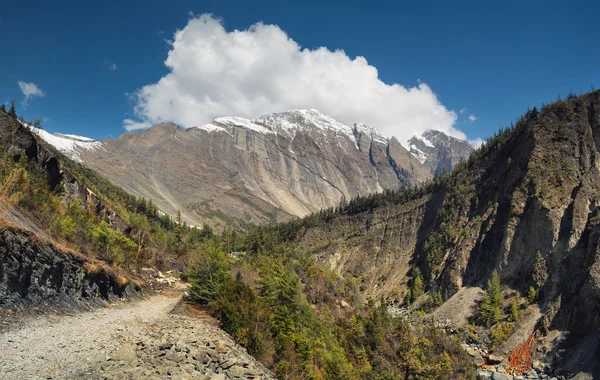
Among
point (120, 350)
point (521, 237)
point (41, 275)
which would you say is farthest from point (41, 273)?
point (521, 237)

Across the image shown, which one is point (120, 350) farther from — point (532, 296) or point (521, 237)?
point (521, 237)

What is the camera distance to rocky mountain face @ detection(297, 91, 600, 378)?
4925 centimetres

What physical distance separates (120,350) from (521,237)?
72.1 m

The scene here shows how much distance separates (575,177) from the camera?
67.6 meters

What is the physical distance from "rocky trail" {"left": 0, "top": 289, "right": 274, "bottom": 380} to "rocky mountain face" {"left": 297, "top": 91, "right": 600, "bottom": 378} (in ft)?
147

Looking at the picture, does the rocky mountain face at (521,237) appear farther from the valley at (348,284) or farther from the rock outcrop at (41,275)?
the rock outcrop at (41,275)

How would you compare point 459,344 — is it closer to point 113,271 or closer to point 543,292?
point 543,292

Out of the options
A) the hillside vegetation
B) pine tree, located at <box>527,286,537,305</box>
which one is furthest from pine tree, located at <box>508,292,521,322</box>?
pine tree, located at <box>527,286,537,305</box>

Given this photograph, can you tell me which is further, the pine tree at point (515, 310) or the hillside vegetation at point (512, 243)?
the pine tree at point (515, 310)

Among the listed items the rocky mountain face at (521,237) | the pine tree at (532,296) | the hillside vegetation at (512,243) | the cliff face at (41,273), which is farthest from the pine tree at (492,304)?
the cliff face at (41,273)

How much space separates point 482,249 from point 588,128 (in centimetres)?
3224

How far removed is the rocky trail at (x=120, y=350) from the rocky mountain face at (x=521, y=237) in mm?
44717

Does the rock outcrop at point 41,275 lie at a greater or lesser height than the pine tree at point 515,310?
lesser

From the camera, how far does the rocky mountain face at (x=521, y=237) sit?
49.2m
